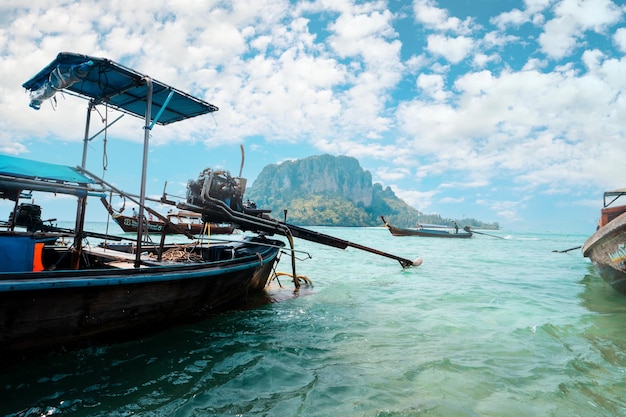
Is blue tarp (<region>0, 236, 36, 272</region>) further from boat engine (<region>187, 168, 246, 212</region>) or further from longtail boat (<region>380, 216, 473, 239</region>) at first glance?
longtail boat (<region>380, 216, 473, 239</region>)

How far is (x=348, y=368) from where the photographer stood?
482 cm

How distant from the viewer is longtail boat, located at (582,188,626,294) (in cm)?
809

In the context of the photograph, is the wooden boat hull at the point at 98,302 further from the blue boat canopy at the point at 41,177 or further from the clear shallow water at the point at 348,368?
the blue boat canopy at the point at 41,177

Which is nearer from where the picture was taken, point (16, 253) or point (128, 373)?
point (128, 373)

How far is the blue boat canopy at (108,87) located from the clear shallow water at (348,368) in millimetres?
3920

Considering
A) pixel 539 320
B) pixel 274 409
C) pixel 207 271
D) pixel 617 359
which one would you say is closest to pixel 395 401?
pixel 274 409

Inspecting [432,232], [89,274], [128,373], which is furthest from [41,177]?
[432,232]

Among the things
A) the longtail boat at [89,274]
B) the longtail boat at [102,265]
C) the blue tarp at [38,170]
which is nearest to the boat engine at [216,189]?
the longtail boat at [102,265]

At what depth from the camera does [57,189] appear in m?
5.12

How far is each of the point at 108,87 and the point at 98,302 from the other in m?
4.46

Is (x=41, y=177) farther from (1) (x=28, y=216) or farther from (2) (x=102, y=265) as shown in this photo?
(1) (x=28, y=216)

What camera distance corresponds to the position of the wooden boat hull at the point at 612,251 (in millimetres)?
8070

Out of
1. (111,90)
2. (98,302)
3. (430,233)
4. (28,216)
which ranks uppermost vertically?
(111,90)

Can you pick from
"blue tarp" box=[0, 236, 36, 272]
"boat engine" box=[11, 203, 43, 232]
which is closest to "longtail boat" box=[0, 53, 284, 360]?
"blue tarp" box=[0, 236, 36, 272]
